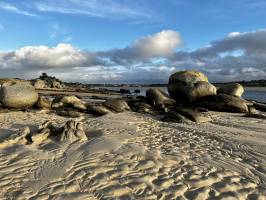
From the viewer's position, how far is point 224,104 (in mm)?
19422

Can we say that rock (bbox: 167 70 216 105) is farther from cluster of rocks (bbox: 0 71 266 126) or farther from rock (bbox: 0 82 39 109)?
rock (bbox: 0 82 39 109)

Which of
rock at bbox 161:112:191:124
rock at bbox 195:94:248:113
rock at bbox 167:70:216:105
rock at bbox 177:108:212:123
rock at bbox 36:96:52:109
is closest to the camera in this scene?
rock at bbox 161:112:191:124

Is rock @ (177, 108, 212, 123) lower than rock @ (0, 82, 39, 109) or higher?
lower

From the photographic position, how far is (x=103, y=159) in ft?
24.7

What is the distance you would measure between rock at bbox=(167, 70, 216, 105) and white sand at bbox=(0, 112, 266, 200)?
10230 mm

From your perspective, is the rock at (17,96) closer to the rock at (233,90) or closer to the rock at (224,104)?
the rock at (224,104)

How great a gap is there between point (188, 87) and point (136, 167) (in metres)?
14.9

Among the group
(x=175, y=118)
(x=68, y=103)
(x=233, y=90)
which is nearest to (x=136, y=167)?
(x=175, y=118)

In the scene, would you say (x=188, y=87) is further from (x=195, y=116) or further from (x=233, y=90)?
(x=195, y=116)

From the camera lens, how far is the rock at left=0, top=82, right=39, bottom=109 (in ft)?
52.9

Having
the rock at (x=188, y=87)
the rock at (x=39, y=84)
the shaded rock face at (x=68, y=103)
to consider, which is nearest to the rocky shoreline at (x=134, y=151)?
the shaded rock face at (x=68, y=103)

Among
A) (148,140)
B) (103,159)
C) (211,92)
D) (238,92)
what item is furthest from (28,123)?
(238,92)

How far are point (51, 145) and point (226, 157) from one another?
435cm

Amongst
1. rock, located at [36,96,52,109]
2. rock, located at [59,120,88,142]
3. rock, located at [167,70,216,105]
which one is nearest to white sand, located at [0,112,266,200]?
rock, located at [59,120,88,142]
